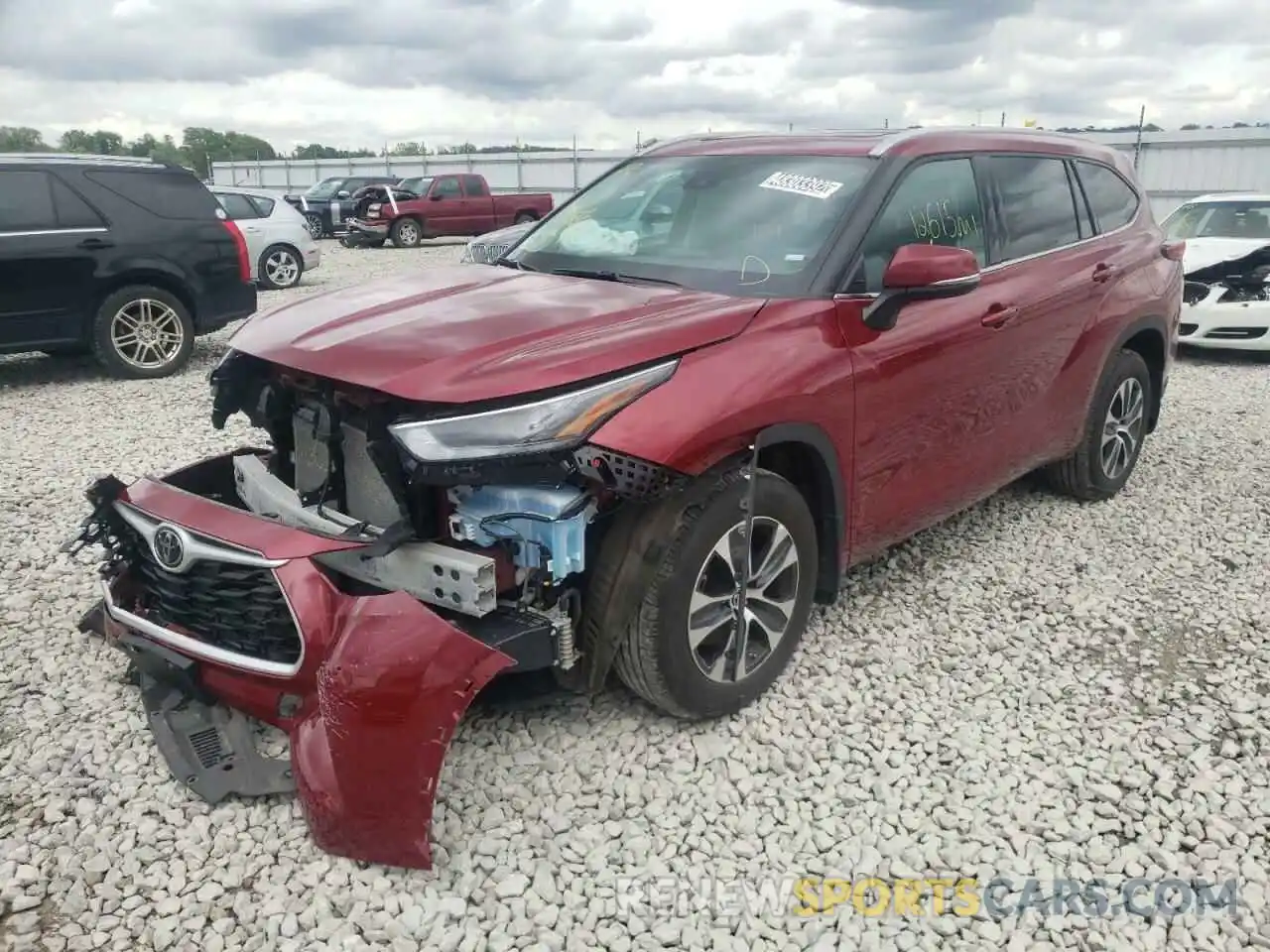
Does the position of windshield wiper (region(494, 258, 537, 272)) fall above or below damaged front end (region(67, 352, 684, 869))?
above

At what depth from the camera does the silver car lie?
47.0 feet

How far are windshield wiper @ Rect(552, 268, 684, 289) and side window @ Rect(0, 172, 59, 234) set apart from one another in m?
6.12

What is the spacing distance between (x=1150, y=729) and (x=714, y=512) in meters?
1.69

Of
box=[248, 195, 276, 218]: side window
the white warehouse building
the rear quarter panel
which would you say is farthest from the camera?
the white warehouse building

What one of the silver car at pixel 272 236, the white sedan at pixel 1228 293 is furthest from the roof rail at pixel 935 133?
the silver car at pixel 272 236

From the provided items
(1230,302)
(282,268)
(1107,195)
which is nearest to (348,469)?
(1107,195)

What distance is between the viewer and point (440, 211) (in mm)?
22719

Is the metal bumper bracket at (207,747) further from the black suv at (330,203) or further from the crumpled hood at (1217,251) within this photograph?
the black suv at (330,203)

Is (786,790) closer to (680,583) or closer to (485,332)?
(680,583)

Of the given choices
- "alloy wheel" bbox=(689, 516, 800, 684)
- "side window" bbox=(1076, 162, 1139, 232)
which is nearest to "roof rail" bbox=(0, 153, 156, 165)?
"side window" bbox=(1076, 162, 1139, 232)

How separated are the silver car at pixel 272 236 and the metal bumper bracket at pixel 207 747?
40.9ft

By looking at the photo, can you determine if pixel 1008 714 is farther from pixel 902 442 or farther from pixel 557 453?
pixel 557 453

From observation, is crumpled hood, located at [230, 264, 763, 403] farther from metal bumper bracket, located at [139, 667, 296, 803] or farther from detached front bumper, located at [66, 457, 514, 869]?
metal bumper bracket, located at [139, 667, 296, 803]

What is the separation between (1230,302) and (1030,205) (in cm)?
634
